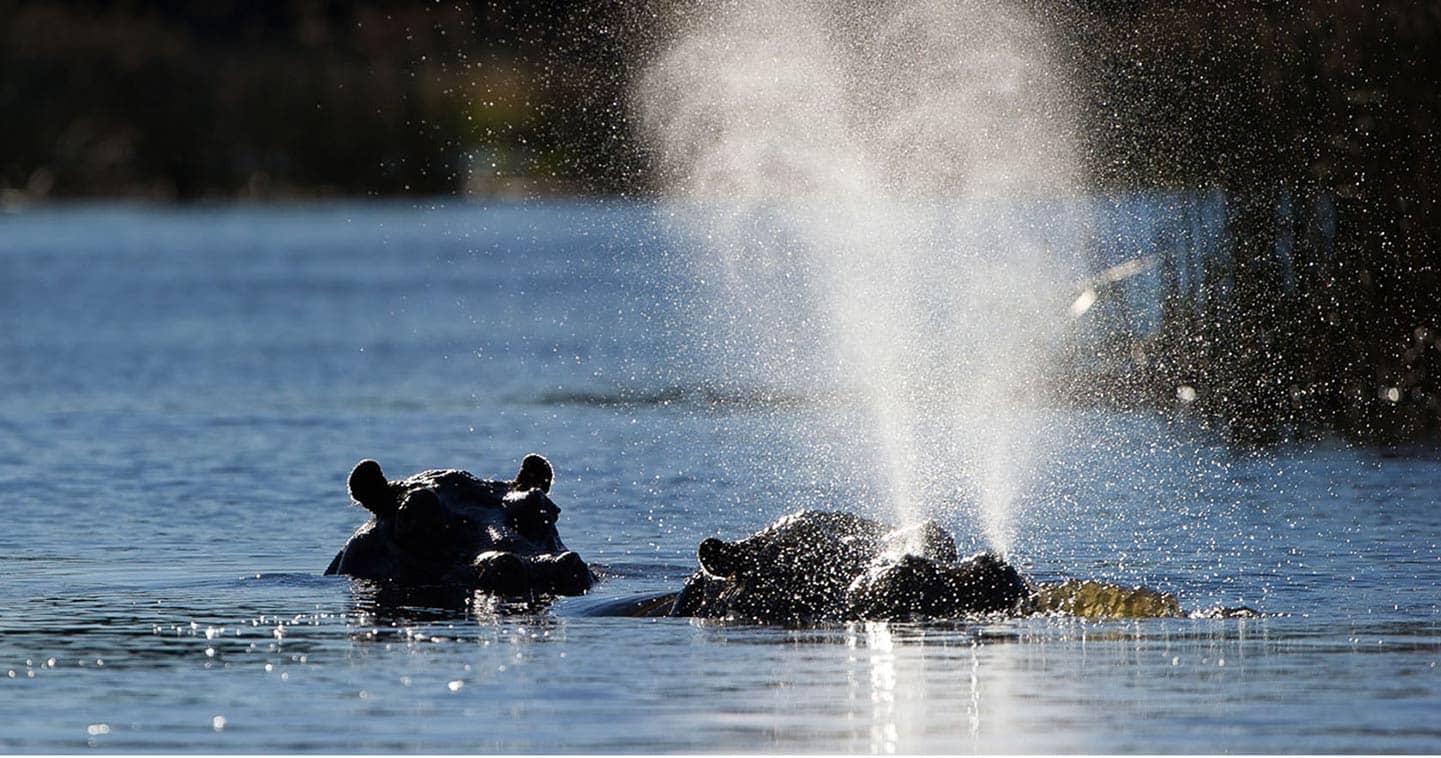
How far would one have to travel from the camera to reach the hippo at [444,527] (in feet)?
40.1

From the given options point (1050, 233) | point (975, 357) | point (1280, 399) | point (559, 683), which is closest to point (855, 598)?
point (559, 683)

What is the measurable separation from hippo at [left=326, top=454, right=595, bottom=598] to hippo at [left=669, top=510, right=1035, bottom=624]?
118 cm

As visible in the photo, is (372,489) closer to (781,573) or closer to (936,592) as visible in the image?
(781,573)

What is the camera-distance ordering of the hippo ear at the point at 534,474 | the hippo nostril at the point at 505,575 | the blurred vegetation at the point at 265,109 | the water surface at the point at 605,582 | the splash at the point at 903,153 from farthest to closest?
the blurred vegetation at the point at 265,109 < the splash at the point at 903,153 < the hippo ear at the point at 534,474 < the hippo nostril at the point at 505,575 < the water surface at the point at 605,582

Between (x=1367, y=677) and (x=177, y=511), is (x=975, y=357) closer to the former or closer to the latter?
(x=177, y=511)

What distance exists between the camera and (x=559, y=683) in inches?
363

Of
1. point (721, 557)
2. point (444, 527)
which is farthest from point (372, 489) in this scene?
point (721, 557)

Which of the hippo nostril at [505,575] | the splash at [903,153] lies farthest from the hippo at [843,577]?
the splash at [903,153]

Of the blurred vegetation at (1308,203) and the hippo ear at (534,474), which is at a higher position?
the blurred vegetation at (1308,203)

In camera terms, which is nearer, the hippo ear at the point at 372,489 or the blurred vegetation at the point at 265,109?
the hippo ear at the point at 372,489

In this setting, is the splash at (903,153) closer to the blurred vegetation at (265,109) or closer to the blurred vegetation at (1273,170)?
the blurred vegetation at (1273,170)

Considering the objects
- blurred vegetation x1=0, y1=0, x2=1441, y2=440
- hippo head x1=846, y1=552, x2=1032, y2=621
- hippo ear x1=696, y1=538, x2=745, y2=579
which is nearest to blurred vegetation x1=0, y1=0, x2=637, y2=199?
blurred vegetation x1=0, y1=0, x2=1441, y2=440

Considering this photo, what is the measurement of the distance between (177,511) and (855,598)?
5.87 metres

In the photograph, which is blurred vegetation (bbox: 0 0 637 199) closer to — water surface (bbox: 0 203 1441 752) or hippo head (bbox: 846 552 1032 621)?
water surface (bbox: 0 203 1441 752)
